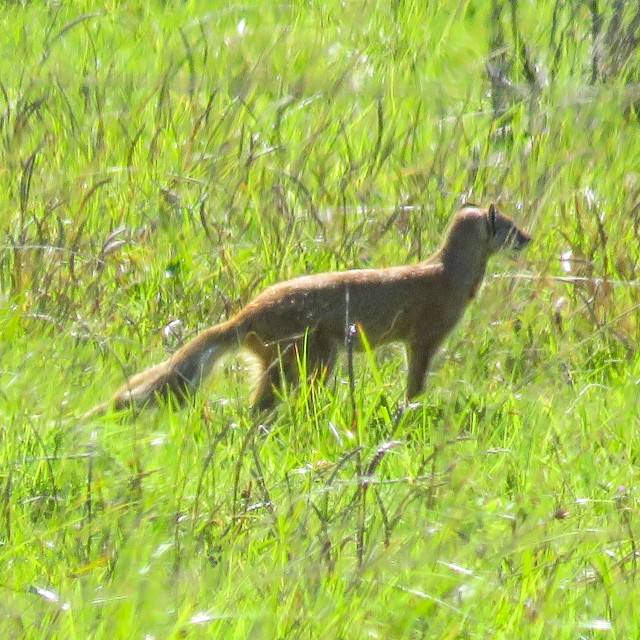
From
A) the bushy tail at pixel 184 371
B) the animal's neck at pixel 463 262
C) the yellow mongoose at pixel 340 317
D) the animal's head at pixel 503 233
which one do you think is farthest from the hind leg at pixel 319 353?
the animal's head at pixel 503 233

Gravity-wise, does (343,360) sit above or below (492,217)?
below

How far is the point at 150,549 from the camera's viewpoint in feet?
9.57

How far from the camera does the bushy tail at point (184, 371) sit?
165 inches

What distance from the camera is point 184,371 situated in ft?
14.4

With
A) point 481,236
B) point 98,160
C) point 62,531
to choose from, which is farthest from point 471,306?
point 62,531

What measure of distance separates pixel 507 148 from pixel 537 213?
3.89 feet

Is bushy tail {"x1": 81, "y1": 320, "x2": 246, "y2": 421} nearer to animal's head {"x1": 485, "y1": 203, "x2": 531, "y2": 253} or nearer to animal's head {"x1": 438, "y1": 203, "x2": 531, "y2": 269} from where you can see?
animal's head {"x1": 438, "y1": 203, "x2": 531, "y2": 269}

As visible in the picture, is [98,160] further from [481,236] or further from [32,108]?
[481,236]

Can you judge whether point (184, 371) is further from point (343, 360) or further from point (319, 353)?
point (343, 360)

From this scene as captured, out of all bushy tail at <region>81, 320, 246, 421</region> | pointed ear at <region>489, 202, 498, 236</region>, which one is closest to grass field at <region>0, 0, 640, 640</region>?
bushy tail at <region>81, 320, 246, 421</region>

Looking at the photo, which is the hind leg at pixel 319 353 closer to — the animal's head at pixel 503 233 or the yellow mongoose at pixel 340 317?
the yellow mongoose at pixel 340 317

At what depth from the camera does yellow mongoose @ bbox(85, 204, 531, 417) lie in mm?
4391

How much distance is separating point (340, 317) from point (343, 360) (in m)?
0.19

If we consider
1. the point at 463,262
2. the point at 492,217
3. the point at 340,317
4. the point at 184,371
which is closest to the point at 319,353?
the point at 340,317
